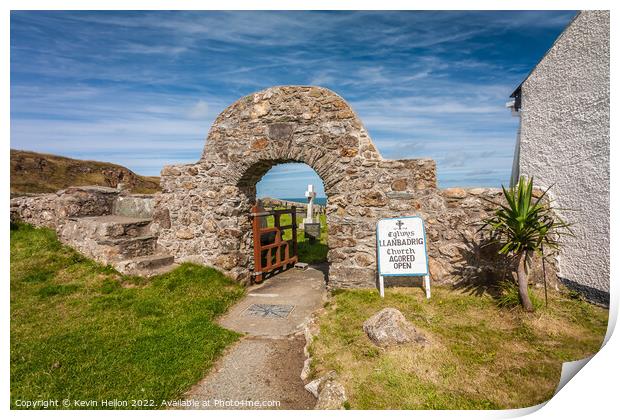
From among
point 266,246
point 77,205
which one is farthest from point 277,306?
point 77,205

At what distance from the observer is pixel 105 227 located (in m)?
7.80

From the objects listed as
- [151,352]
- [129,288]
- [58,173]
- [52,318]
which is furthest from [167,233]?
[58,173]

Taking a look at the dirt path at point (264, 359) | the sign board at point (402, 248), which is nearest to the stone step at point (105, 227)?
the dirt path at point (264, 359)

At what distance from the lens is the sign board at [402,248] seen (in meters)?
6.20

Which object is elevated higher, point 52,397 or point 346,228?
point 346,228

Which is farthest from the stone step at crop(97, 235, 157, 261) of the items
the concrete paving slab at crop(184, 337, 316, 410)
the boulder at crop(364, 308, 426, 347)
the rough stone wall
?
the boulder at crop(364, 308, 426, 347)

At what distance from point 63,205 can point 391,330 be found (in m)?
9.41

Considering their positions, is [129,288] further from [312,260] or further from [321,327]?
[312,260]

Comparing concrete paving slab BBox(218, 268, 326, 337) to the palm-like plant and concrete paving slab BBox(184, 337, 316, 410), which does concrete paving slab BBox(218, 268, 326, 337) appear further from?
the palm-like plant

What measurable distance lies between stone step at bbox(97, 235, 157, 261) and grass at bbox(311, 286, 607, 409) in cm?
542

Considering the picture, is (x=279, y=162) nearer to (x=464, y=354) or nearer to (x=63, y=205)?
(x=464, y=354)

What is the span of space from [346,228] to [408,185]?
1614 millimetres

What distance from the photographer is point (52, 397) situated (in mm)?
3789

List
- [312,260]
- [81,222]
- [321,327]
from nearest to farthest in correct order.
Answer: [321,327] < [81,222] < [312,260]
